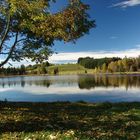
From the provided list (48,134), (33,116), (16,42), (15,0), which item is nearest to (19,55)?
(16,42)

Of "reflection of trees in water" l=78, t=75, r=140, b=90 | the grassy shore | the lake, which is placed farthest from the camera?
"reflection of trees in water" l=78, t=75, r=140, b=90

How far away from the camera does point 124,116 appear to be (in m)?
24.4

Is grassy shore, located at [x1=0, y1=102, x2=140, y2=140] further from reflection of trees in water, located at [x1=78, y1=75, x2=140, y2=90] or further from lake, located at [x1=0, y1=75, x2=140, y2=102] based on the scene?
reflection of trees in water, located at [x1=78, y1=75, x2=140, y2=90]

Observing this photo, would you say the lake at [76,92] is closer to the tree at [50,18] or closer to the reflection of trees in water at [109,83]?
the reflection of trees in water at [109,83]

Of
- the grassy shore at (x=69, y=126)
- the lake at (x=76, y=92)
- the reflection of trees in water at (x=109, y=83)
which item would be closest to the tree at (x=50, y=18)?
the grassy shore at (x=69, y=126)

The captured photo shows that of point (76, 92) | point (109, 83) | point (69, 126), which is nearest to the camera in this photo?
point (69, 126)

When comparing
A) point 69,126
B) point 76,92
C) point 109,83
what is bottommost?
→ point 76,92

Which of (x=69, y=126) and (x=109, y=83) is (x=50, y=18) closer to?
(x=69, y=126)

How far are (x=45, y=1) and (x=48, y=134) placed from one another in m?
9.19

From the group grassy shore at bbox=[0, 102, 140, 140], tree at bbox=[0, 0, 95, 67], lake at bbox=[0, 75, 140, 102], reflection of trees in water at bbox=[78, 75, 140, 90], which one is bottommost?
lake at bbox=[0, 75, 140, 102]

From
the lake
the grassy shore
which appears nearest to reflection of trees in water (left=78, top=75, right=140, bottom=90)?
the lake

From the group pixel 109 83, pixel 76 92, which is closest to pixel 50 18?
pixel 76 92

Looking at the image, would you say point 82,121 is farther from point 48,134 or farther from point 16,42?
point 16,42

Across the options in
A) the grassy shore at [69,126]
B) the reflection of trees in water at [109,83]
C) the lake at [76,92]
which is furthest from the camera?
the reflection of trees in water at [109,83]
